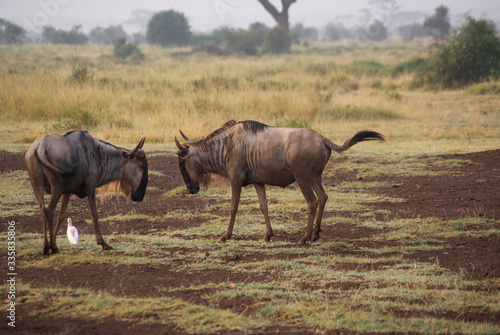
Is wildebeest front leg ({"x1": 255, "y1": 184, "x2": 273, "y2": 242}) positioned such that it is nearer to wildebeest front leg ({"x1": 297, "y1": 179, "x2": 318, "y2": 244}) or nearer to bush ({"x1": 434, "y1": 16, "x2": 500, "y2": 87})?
wildebeest front leg ({"x1": 297, "y1": 179, "x2": 318, "y2": 244})

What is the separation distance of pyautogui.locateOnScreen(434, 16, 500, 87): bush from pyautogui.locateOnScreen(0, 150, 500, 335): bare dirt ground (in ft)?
38.9

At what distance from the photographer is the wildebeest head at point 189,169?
256 inches

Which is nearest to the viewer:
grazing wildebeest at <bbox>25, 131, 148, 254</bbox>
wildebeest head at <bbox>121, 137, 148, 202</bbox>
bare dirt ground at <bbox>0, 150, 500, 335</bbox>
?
bare dirt ground at <bbox>0, 150, 500, 335</bbox>

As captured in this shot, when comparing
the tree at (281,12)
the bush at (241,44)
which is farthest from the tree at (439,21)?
the bush at (241,44)

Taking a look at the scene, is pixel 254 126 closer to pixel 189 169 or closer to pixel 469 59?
pixel 189 169

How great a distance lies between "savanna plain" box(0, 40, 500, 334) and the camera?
13.1ft

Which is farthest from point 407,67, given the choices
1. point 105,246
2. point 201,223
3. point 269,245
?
point 105,246

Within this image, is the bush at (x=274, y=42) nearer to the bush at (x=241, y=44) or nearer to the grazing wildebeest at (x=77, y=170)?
the bush at (x=241, y=44)

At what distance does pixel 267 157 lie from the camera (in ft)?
19.7

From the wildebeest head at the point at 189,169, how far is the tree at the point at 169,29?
46930 millimetres

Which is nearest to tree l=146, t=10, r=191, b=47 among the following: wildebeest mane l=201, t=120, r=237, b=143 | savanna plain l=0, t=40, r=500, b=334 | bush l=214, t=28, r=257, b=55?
bush l=214, t=28, r=257, b=55

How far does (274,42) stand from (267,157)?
37460 millimetres

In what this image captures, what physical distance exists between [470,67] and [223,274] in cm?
1984

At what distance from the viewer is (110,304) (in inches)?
163
